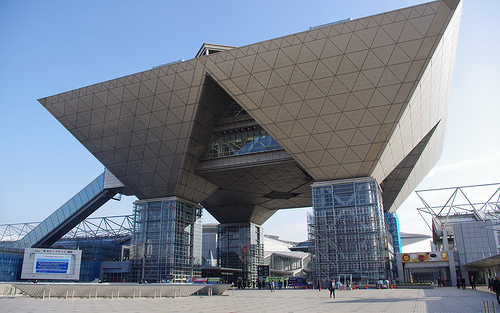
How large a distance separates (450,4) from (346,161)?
1733 centimetres

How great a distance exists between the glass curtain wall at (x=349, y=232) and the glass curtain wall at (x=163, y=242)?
1791 centimetres

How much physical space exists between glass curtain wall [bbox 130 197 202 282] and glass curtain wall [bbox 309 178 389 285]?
1791cm

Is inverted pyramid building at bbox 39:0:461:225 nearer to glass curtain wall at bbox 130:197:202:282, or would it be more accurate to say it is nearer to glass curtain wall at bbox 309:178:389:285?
glass curtain wall at bbox 130:197:202:282

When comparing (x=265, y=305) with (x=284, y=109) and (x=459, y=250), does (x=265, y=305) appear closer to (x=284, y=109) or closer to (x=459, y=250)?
(x=284, y=109)

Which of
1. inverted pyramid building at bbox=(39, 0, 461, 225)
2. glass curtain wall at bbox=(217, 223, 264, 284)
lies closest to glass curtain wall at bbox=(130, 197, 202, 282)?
inverted pyramid building at bbox=(39, 0, 461, 225)

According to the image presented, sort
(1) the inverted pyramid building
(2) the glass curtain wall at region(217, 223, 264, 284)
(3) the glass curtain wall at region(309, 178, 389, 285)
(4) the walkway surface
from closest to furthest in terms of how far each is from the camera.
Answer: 1. (4) the walkway surface
2. (1) the inverted pyramid building
3. (3) the glass curtain wall at region(309, 178, 389, 285)
4. (2) the glass curtain wall at region(217, 223, 264, 284)

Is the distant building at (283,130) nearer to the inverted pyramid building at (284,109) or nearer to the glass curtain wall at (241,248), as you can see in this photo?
the inverted pyramid building at (284,109)

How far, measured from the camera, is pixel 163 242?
51.2 m

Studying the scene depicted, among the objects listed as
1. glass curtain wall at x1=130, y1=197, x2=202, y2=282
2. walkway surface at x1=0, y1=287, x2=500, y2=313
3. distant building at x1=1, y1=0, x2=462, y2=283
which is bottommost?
walkway surface at x1=0, y1=287, x2=500, y2=313

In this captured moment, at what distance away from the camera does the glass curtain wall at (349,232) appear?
42438 millimetres

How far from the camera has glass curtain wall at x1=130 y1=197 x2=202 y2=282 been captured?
166ft

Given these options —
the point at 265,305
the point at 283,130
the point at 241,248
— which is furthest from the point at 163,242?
the point at 265,305

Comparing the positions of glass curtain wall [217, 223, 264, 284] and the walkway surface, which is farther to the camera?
glass curtain wall [217, 223, 264, 284]

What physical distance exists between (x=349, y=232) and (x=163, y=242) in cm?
2346
